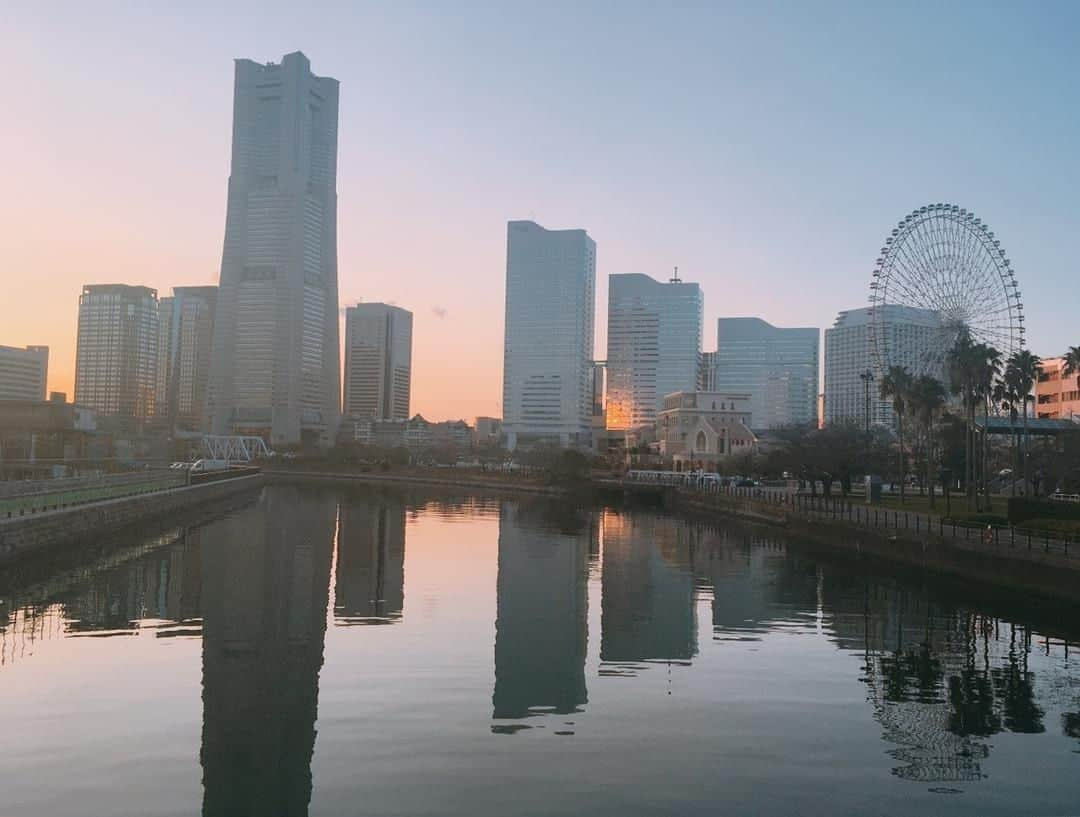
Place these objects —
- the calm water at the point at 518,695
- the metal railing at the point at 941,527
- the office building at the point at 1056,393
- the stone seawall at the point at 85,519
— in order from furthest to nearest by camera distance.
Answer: the office building at the point at 1056,393 → the stone seawall at the point at 85,519 → the metal railing at the point at 941,527 → the calm water at the point at 518,695

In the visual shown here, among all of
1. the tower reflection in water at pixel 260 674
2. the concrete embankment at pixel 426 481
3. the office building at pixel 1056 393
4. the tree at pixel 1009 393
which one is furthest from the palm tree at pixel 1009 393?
the concrete embankment at pixel 426 481

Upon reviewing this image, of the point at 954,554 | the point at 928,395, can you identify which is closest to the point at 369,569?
the point at 954,554

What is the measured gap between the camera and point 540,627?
31797mm

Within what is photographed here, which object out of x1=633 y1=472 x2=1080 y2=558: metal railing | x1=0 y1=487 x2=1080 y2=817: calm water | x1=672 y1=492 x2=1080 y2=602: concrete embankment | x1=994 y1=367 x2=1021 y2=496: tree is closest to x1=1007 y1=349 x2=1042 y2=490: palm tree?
x1=994 y1=367 x2=1021 y2=496: tree

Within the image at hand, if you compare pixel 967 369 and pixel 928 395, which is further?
pixel 928 395

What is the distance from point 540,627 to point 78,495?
39.9 m

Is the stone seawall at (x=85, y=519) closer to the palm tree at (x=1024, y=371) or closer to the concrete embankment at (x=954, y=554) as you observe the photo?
the concrete embankment at (x=954, y=554)

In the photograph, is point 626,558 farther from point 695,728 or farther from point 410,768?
point 410,768

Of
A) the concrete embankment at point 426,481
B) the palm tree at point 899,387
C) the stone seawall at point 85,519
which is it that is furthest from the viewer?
the concrete embankment at point 426,481

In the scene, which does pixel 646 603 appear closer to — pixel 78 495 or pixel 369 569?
pixel 369 569

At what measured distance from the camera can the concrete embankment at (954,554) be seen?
36.6 m

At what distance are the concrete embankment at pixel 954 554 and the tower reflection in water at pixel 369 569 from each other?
2658cm

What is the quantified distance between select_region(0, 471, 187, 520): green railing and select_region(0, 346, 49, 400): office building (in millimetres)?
95401

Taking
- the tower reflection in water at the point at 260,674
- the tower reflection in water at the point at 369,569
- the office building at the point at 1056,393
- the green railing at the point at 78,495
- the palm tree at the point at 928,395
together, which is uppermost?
the office building at the point at 1056,393
